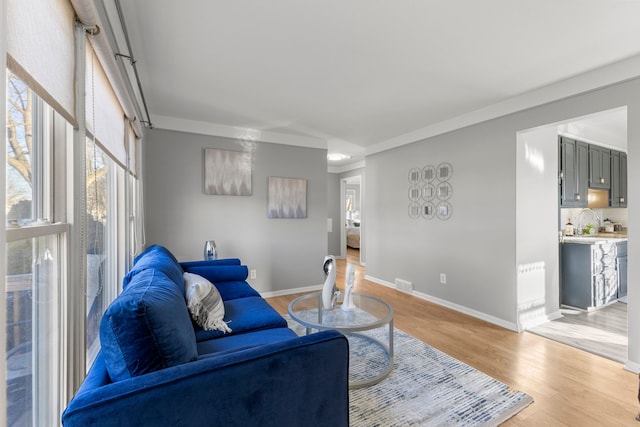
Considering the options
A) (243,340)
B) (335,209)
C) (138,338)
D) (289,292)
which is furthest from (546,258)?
(335,209)

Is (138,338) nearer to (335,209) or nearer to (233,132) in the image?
(233,132)

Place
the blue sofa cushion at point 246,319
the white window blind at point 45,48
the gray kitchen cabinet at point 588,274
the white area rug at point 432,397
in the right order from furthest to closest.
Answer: the gray kitchen cabinet at point 588,274 < the blue sofa cushion at point 246,319 < the white area rug at point 432,397 < the white window blind at point 45,48

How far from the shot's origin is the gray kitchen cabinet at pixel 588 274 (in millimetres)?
3436

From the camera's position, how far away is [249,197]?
161 inches

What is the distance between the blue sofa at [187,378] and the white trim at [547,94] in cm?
299

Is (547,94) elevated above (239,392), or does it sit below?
above

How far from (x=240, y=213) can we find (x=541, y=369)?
11.7 ft

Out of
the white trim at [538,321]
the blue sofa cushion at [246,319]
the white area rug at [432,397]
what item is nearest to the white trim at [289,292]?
the blue sofa cushion at [246,319]

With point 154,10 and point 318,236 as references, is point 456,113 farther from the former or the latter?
point 154,10

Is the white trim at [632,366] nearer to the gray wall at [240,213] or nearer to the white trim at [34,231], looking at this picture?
the gray wall at [240,213]

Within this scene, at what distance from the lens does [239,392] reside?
958mm

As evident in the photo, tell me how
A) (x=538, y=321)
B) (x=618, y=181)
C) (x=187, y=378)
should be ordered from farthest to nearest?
1. (x=618, y=181)
2. (x=538, y=321)
3. (x=187, y=378)

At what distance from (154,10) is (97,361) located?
1896mm

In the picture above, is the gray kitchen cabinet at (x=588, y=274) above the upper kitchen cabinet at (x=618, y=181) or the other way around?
the other way around
